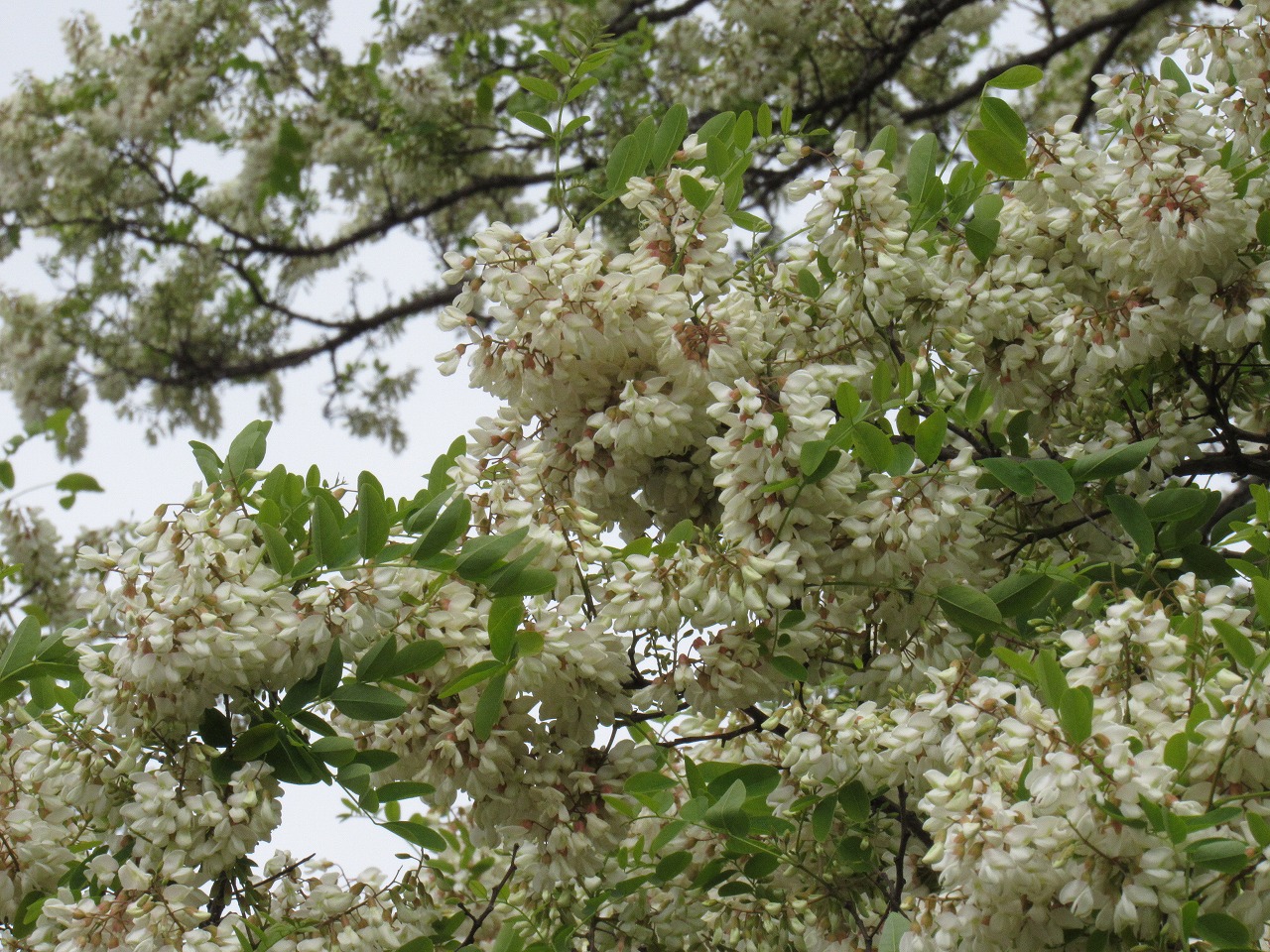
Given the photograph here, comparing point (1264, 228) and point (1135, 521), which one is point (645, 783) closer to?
point (1135, 521)

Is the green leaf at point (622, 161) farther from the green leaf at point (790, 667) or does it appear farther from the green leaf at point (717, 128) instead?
the green leaf at point (790, 667)

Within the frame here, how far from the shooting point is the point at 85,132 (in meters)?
7.14

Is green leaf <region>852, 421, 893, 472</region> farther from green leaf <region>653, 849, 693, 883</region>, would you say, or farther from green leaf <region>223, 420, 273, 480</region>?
green leaf <region>223, 420, 273, 480</region>

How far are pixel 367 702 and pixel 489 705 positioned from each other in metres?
0.16

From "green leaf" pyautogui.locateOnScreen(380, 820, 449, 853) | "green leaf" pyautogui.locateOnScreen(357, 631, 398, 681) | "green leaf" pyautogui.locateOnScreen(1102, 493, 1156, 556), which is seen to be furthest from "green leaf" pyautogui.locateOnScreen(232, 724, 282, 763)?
"green leaf" pyautogui.locateOnScreen(1102, 493, 1156, 556)

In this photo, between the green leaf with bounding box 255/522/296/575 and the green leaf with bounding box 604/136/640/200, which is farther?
the green leaf with bounding box 604/136/640/200

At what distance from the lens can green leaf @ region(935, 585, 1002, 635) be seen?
176cm

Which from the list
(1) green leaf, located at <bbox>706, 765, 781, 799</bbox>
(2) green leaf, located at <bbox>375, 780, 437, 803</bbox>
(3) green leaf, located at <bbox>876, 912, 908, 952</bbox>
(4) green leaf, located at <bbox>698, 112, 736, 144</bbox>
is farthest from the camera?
(4) green leaf, located at <bbox>698, 112, 736, 144</bbox>

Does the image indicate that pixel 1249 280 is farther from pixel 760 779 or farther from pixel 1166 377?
pixel 760 779

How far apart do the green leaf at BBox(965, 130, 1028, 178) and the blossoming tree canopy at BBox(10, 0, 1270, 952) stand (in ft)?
0.04

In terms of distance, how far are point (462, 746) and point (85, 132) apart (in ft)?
21.2

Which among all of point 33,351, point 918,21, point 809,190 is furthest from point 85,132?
point 809,190

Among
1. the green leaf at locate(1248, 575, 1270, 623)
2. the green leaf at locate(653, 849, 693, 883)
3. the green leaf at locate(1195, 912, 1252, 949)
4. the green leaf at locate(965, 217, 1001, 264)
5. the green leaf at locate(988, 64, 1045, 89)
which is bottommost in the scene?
the green leaf at locate(1195, 912, 1252, 949)

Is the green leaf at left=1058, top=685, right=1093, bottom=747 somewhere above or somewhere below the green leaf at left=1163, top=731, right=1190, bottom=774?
above
